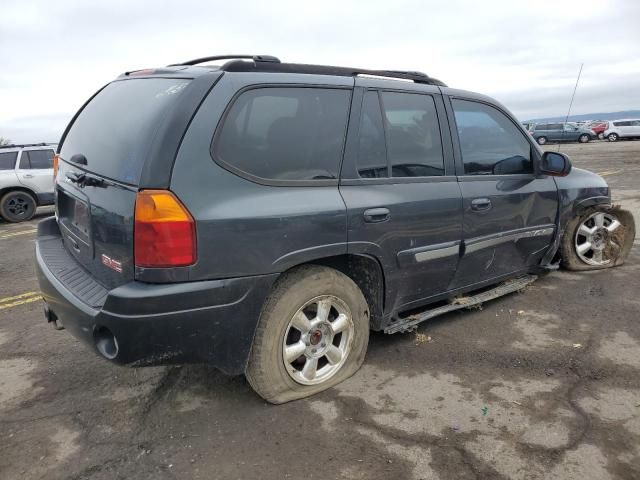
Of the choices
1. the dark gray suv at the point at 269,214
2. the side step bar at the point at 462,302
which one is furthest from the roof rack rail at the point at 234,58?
the side step bar at the point at 462,302

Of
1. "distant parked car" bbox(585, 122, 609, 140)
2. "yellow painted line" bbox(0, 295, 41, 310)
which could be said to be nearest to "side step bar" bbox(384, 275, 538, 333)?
"yellow painted line" bbox(0, 295, 41, 310)

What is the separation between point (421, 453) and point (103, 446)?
157 cm

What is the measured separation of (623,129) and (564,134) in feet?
12.2

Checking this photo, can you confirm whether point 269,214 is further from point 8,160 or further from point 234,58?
point 8,160

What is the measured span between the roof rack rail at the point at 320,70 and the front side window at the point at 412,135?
201 mm

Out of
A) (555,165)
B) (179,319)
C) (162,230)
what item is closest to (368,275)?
(179,319)

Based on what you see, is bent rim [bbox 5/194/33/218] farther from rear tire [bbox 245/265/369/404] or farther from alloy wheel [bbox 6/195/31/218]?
rear tire [bbox 245/265/369/404]

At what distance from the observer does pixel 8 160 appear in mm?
10984

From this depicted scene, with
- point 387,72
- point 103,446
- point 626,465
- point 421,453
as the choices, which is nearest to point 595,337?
point 626,465

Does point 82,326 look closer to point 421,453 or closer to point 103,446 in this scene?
point 103,446

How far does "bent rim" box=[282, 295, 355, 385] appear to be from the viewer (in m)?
2.86

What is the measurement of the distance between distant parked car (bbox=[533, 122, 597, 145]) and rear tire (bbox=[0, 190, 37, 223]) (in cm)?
3168

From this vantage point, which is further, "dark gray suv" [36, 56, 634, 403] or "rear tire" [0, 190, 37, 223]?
"rear tire" [0, 190, 37, 223]

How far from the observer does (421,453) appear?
2.48 meters
